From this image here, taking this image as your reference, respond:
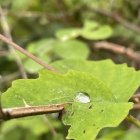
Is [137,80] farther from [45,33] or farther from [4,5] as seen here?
[45,33]

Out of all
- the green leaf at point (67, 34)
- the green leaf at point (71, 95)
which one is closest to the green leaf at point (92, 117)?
the green leaf at point (71, 95)

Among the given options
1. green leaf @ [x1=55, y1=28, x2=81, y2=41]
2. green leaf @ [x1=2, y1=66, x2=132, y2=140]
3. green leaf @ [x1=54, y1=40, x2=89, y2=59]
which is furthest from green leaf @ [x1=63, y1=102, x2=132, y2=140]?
green leaf @ [x1=55, y1=28, x2=81, y2=41]

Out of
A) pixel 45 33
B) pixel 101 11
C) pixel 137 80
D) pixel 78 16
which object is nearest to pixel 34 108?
pixel 137 80

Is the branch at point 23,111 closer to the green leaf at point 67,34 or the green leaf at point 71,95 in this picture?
the green leaf at point 71,95

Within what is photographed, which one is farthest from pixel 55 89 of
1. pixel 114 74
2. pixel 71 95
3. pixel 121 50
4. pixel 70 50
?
pixel 121 50

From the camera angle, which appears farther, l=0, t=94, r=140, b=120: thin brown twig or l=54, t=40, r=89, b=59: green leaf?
l=54, t=40, r=89, b=59: green leaf

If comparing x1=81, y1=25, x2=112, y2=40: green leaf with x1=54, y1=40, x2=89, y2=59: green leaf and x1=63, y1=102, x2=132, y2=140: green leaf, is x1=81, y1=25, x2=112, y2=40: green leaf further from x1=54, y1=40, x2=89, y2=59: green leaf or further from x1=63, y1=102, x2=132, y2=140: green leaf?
x1=63, y1=102, x2=132, y2=140: green leaf

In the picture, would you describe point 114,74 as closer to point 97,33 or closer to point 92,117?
point 92,117
